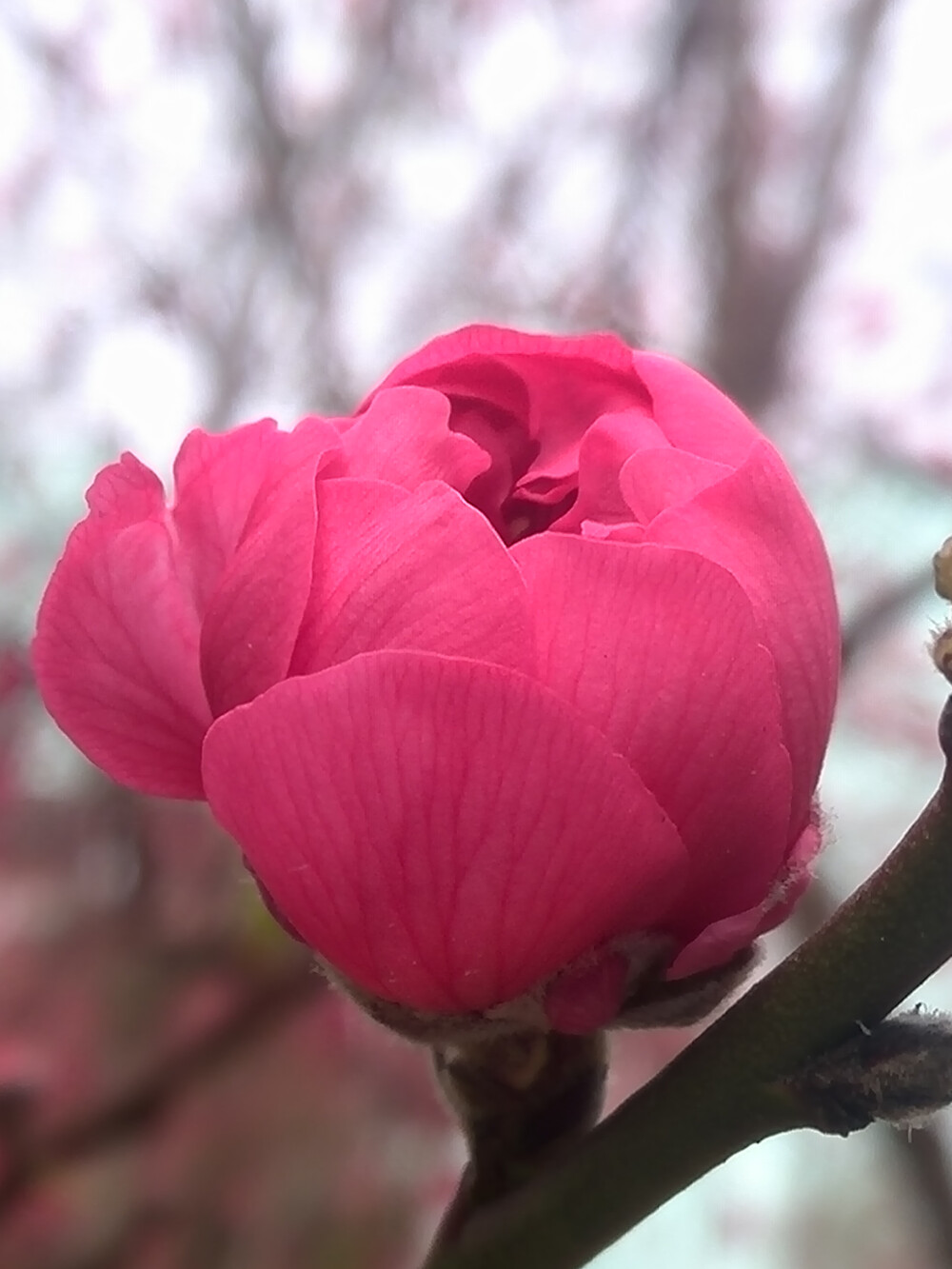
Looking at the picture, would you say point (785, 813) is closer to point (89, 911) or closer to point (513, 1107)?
point (513, 1107)

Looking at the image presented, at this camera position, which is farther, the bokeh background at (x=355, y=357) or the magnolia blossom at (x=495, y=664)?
the bokeh background at (x=355, y=357)

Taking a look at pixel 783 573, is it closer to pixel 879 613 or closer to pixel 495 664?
pixel 495 664

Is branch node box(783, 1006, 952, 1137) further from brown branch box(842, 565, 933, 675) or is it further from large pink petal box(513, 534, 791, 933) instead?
brown branch box(842, 565, 933, 675)

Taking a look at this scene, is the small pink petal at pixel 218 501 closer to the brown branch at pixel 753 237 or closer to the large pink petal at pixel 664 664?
the large pink petal at pixel 664 664

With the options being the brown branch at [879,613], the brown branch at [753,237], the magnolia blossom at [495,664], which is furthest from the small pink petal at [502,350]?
the brown branch at [753,237]

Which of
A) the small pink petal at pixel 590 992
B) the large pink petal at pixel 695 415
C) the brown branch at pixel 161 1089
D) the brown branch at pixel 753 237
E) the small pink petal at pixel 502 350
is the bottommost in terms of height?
the brown branch at pixel 161 1089

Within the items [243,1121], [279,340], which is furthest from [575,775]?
[279,340]

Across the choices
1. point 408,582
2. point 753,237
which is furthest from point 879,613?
point 408,582
